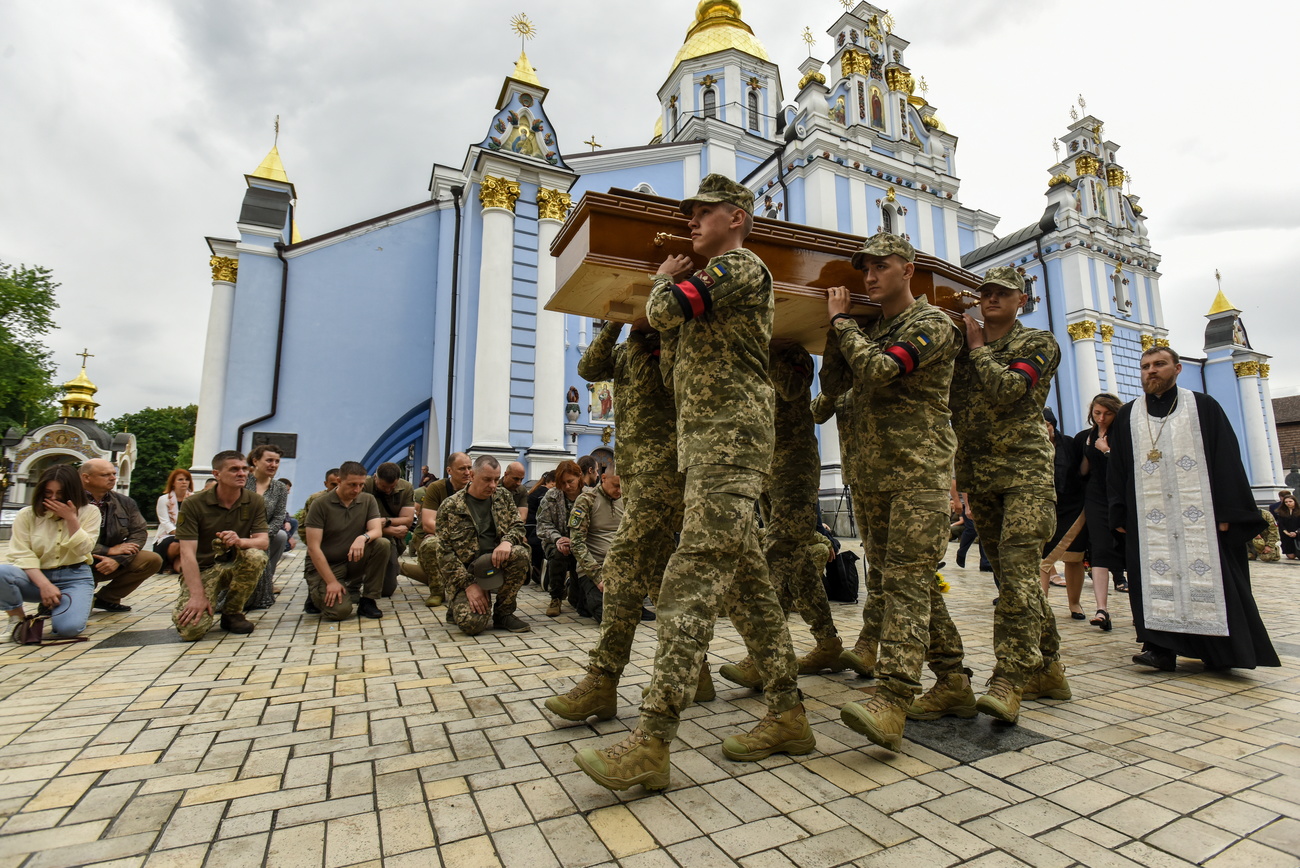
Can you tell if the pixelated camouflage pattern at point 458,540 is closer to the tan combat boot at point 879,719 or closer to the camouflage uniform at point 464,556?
the camouflage uniform at point 464,556

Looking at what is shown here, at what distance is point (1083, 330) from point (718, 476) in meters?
22.9

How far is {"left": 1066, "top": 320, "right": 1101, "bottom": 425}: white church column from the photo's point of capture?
66.4 feet

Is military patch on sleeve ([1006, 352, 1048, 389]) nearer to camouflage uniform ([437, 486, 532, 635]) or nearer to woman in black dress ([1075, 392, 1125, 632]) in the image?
woman in black dress ([1075, 392, 1125, 632])

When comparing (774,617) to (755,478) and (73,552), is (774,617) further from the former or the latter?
(73,552)

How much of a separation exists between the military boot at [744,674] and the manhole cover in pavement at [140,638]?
12.4ft

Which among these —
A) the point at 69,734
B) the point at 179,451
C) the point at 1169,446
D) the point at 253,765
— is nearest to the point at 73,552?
the point at 69,734

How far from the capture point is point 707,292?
2350 mm

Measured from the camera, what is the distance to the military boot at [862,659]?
3.48 m

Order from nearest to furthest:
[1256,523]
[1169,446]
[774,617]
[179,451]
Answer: [774,617] < [1256,523] < [1169,446] < [179,451]

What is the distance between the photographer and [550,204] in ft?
39.4

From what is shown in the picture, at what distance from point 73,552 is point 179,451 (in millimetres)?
54137

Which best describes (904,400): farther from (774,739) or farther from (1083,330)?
(1083,330)

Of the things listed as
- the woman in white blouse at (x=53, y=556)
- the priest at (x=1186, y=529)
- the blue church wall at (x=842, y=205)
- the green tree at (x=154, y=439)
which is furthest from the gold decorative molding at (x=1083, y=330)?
the green tree at (x=154, y=439)

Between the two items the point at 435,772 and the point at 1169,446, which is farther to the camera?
the point at 1169,446
